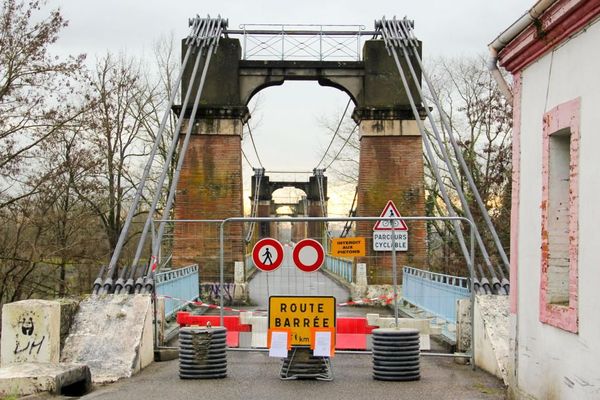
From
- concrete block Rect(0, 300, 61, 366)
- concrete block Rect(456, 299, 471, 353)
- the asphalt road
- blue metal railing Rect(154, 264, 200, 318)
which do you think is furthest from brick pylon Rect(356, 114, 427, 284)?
concrete block Rect(0, 300, 61, 366)

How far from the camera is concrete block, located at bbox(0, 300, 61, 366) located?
30.4 feet

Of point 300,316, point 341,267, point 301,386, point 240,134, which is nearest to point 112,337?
point 300,316

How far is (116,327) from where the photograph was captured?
10.2 m

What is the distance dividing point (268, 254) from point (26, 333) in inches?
130

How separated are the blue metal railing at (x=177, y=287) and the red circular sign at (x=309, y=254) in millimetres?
2538

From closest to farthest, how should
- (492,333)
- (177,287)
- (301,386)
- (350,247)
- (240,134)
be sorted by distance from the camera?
(301,386) → (492,333) → (350,247) → (177,287) → (240,134)

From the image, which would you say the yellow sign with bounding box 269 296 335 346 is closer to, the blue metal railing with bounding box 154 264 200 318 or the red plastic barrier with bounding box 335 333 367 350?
the red plastic barrier with bounding box 335 333 367 350

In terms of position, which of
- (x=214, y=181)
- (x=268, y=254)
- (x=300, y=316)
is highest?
(x=214, y=181)

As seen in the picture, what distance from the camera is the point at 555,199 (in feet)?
21.5

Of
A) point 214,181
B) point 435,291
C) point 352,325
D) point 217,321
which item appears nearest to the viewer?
point 352,325

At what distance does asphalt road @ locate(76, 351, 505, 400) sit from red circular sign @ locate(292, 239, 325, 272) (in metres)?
1.46

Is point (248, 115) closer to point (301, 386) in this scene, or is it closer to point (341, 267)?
point (341, 267)

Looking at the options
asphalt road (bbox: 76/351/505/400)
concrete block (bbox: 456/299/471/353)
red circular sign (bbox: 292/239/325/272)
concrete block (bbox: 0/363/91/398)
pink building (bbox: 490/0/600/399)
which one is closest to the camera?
pink building (bbox: 490/0/600/399)

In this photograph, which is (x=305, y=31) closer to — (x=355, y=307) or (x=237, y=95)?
(x=237, y=95)
